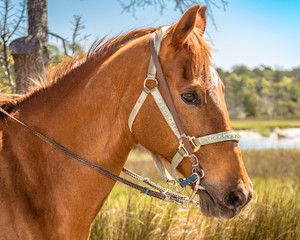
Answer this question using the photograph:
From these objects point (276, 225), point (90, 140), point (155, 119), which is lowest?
point (276, 225)

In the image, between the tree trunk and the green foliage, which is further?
the green foliage

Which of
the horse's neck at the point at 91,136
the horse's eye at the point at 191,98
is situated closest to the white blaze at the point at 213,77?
the horse's eye at the point at 191,98

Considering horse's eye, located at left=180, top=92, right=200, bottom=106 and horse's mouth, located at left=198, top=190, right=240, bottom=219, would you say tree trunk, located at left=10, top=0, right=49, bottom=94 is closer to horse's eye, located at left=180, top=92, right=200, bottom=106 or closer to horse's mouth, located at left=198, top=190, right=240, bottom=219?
horse's eye, located at left=180, top=92, right=200, bottom=106

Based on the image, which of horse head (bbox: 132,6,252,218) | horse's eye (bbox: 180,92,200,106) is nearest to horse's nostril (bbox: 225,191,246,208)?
horse head (bbox: 132,6,252,218)

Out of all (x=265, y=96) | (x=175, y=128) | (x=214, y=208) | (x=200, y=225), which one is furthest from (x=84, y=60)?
(x=265, y=96)

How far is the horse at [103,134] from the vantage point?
1.88 meters

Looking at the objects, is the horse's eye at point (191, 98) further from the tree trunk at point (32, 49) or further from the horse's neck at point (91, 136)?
the tree trunk at point (32, 49)

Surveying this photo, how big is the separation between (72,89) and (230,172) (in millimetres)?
1315

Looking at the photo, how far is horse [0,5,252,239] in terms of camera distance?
1.88 m

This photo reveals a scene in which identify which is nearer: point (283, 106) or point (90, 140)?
point (90, 140)

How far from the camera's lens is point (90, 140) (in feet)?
6.89

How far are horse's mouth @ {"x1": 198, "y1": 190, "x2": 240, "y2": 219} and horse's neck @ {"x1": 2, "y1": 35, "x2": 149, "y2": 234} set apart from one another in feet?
2.16

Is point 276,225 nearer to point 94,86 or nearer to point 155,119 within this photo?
point 155,119

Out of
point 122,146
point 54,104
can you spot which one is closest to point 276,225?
point 122,146
